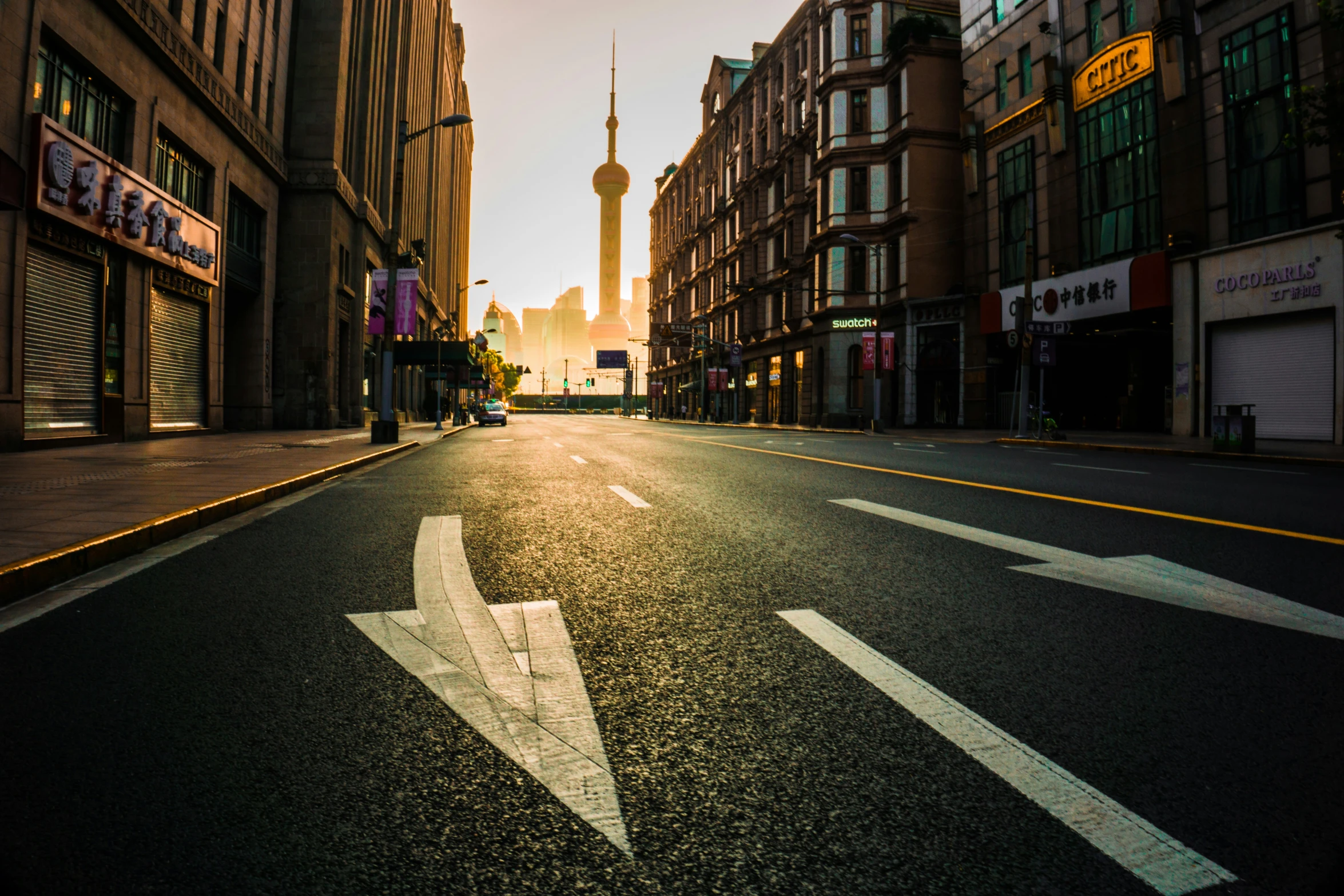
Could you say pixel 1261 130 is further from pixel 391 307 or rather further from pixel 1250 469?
pixel 391 307

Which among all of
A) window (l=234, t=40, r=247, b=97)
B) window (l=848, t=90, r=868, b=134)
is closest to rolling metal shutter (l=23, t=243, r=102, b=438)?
window (l=234, t=40, r=247, b=97)

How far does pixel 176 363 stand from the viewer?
19.6 m

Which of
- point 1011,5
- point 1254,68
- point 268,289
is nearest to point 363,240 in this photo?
point 268,289

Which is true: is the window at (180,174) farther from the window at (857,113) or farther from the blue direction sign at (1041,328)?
the window at (857,113)

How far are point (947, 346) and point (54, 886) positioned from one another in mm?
38776

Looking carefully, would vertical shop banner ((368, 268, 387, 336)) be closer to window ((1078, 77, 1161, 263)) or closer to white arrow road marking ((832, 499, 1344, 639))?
white arrow road marking ((832, 499, 1344, 639))

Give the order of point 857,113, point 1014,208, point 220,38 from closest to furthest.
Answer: point 220,38
point 1014,208
point 857,113

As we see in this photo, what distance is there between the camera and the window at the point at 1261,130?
20.8 metres

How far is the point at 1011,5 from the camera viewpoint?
3272 centimetres

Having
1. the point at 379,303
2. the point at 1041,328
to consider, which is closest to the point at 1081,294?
the point at 1041,328

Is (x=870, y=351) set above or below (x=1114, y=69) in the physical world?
below

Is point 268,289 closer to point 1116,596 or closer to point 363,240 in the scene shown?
point 363,240

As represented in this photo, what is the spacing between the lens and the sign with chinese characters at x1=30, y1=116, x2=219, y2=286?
44.4 ft

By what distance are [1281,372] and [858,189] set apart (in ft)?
79.6
